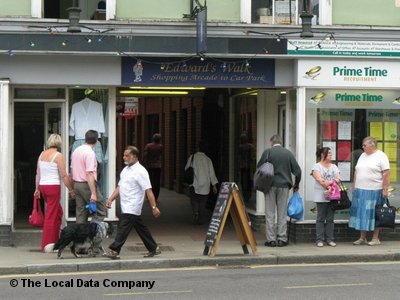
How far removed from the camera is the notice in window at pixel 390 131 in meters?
13.6

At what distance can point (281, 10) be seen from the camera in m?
13.7

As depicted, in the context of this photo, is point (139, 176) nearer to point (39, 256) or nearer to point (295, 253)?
point (39, 256)

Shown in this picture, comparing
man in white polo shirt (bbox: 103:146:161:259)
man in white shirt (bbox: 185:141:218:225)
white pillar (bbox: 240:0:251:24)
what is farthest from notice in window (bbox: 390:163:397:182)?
man in white polo shirt (bbox: 103:146:161:259)

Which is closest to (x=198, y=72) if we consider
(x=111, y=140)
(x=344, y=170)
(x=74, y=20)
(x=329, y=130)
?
(x=111, y=140)

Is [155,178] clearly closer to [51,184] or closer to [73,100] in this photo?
[73,100]

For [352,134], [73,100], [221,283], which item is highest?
[73,100]

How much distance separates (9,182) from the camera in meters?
12.6

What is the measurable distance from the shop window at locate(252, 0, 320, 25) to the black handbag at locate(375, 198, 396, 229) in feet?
12.4

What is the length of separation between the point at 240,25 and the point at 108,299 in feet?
20.9

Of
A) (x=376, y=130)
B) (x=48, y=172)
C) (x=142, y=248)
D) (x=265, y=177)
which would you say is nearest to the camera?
(x=48, y=172)

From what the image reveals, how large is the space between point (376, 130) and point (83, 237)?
19.9 ft

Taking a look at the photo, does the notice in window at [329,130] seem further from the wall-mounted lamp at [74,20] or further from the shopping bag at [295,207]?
the wall-mounted lamp at [74,20]

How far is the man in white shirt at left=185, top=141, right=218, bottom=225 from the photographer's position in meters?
15.9

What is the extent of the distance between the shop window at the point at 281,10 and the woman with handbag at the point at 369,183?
278 centimetres
